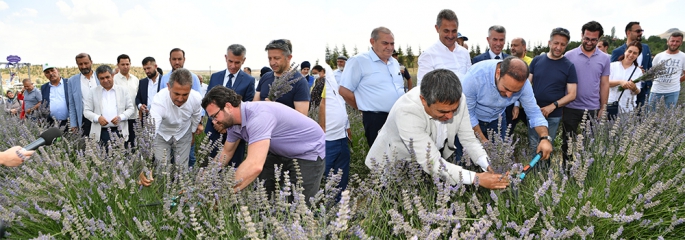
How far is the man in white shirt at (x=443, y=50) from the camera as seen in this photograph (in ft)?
15.2

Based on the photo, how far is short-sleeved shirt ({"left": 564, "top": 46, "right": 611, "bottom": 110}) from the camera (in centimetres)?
492

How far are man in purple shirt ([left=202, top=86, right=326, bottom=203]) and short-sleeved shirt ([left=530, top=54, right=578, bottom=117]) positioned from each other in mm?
2699

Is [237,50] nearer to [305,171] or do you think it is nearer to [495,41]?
[305,171]

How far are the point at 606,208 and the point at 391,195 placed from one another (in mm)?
1126

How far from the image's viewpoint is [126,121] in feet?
18.1

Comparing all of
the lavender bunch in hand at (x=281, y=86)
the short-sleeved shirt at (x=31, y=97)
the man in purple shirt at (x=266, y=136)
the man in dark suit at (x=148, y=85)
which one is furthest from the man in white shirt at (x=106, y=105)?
the short-sleeved shirt at (x=31, y=97)

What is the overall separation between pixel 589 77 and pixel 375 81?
2370 millimetres

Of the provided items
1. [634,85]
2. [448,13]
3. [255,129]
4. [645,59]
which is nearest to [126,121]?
[255,129]

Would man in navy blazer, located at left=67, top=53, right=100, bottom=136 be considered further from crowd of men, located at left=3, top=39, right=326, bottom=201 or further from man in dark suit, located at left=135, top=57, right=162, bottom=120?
man in dark suit, located at left=135, top=57, right=162, bottom=120

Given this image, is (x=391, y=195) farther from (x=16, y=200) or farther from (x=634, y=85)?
(x=634, y=85)

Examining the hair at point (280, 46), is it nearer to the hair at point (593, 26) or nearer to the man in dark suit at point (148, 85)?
the man in dark suit at point (148, 85)

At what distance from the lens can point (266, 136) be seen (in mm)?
2721

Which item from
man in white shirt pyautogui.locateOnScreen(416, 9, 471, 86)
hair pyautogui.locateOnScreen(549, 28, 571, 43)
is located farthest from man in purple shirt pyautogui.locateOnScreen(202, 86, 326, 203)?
hair pyautogui.locateOnScreen(549, 28, 571, 43)

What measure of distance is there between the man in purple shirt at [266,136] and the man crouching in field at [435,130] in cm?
48
